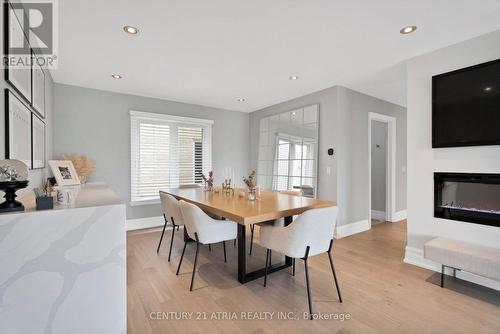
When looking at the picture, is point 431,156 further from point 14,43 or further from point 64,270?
point 14,43

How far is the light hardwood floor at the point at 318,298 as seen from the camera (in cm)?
173

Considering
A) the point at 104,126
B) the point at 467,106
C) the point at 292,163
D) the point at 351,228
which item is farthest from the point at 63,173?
the point at 467,106

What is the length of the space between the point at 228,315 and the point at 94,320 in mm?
976

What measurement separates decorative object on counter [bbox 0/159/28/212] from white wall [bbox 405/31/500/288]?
343cm

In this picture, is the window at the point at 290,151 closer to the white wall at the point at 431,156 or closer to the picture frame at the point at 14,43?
the white wall at the point at 431,156

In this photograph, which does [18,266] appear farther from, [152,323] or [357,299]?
[357,299]

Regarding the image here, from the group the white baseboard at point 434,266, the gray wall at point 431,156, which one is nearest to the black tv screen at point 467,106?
the gray wall at point 431,156

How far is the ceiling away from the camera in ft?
6.19

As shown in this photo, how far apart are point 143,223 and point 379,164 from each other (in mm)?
4973

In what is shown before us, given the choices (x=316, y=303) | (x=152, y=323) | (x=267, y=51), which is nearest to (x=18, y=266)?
(x=152, y=323)

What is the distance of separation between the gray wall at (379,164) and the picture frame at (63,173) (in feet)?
17.4

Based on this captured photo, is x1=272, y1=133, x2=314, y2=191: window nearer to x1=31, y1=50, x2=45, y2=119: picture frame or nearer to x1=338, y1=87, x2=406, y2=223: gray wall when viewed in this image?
x1=338, y1=87, x2=406, y2=223: gray wall

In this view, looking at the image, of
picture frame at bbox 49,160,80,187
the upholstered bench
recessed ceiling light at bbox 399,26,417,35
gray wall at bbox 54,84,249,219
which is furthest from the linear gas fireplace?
gray wall at bbox 54,84,249,219

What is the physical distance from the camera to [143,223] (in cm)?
435
